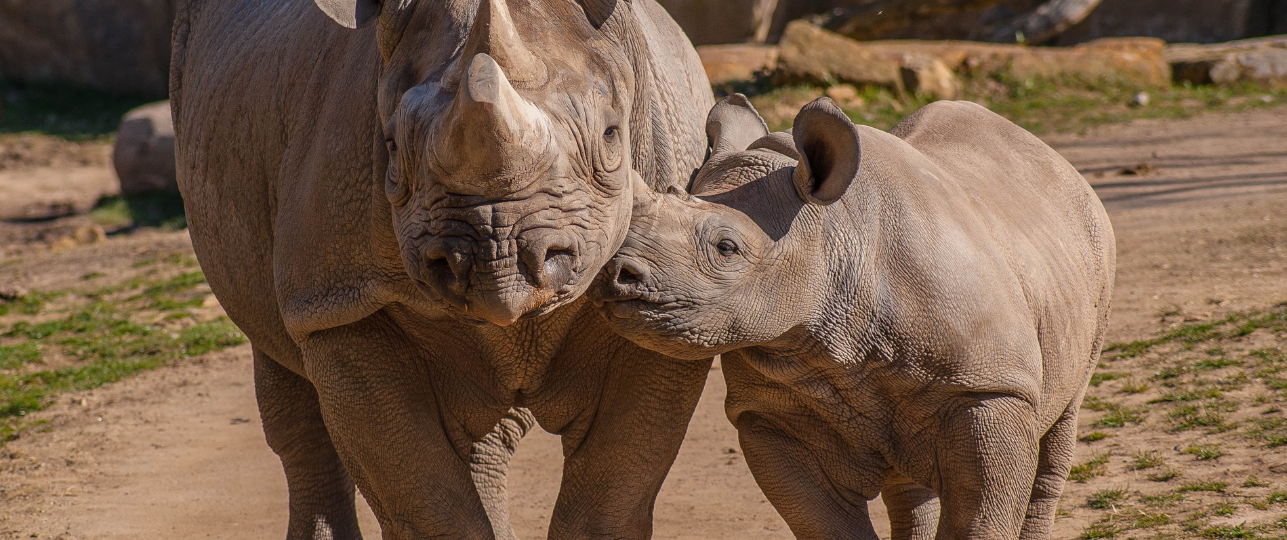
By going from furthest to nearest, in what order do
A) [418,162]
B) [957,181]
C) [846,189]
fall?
[957,181], [846,189], [418,162]

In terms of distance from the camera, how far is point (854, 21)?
15.8m

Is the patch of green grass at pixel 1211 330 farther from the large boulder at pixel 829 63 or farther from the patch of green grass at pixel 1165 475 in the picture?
the large boulder at pixel 829 63

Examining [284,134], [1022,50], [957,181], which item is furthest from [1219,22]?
[284,134]

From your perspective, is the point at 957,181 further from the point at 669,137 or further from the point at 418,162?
the point at 418,162

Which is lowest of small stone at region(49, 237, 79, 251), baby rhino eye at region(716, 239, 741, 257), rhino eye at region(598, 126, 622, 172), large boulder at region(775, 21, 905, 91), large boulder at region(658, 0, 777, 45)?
large boulder at region(658, 0, 777, 45)

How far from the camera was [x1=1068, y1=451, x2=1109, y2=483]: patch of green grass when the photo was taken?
16.7ft

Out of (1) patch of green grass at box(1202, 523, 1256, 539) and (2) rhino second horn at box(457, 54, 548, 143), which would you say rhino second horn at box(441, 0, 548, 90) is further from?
(1) patch of green grass at box(1202, 523, 1256, 539)

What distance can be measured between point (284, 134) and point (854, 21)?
12.8 m

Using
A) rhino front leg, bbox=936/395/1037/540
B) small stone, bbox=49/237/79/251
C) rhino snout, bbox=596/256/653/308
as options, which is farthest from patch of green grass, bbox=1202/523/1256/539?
small stone, bbox=49/237/79/251

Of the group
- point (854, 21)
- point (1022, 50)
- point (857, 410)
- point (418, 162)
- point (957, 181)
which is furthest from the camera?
point (854, 21)

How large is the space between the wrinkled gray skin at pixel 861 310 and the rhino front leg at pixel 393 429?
2.30 ft

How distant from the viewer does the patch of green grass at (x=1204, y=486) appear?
181 inches

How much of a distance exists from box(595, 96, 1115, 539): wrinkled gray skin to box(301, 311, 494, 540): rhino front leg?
701 mm

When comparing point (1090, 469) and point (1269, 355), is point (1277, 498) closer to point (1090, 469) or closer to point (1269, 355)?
point (1090, 469)
